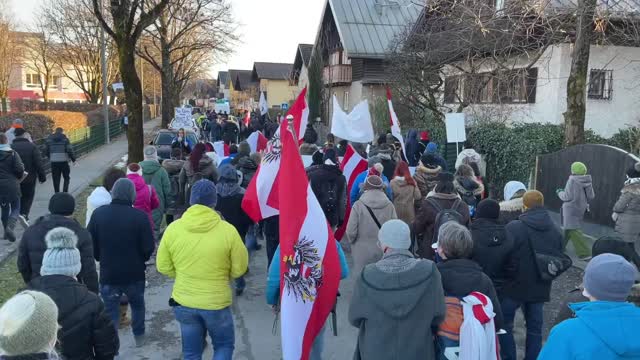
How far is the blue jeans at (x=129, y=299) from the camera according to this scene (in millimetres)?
5539

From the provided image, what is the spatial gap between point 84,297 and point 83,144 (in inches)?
909

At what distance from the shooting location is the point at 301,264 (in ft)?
14.7

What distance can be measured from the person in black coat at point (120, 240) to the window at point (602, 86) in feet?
51.9

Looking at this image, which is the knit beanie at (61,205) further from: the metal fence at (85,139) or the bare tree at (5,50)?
the bare tree at (5,50)

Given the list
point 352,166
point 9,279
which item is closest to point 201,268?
point 9,279

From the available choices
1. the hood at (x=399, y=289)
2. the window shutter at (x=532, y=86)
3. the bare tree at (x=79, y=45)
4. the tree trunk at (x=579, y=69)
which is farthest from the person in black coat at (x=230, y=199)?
the bare tree at (x=79, y=45)

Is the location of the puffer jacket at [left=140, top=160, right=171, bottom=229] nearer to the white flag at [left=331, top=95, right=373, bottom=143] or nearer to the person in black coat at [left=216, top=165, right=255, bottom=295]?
the person in black coat at [left=216, top=165, right=255, bottom=295]

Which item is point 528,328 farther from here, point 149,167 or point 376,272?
point 149,167

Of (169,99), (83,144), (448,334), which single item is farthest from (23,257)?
(169,99)

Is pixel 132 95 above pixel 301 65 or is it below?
below

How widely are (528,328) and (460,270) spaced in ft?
6.32

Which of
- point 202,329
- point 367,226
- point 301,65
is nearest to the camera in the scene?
point 202,329

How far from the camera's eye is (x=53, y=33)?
1775 inches

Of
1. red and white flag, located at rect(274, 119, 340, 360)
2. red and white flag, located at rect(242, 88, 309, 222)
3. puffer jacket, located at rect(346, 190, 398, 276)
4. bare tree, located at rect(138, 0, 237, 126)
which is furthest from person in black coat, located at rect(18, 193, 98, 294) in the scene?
bare tree, located at rect(138, 0, 237, 126)
